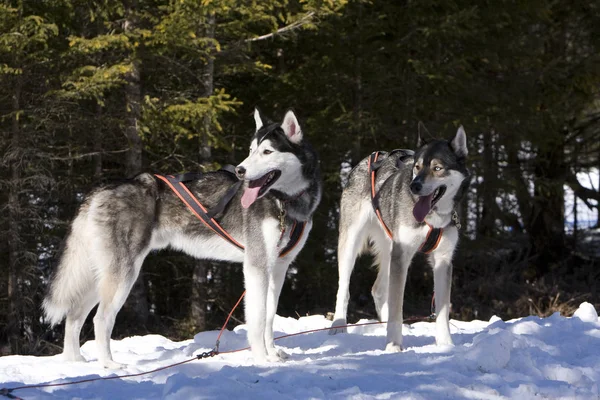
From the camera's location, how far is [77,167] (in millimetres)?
12227

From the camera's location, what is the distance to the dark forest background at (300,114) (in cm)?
1043

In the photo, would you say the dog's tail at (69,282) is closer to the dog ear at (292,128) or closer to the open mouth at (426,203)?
the dog ear at (292,128)

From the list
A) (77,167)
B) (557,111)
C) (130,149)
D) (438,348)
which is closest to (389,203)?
(438,348)

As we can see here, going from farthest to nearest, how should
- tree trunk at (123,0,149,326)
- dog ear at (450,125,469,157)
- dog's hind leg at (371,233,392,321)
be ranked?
tree trunk at (123,0,149,326), dog's hind leg at (371,233,392,321), dog ear at (450,125,469,157)

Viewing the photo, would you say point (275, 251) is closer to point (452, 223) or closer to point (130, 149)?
point (452, 223)

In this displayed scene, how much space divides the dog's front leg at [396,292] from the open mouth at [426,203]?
14.0 inches

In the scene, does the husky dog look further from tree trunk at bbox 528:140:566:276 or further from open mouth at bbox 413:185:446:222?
tree trunk at bbox 528:140:566:276

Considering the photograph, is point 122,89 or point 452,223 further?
point 122,89

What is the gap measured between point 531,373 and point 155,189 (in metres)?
3.29

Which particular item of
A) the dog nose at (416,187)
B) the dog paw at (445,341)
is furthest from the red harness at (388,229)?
the dog paw at (445,341)

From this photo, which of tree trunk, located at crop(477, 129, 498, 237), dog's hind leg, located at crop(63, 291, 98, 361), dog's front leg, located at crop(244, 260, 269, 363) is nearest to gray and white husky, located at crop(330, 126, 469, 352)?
dog's front leg, located at crop(244, 260, 269, 363)

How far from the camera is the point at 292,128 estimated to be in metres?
5.64

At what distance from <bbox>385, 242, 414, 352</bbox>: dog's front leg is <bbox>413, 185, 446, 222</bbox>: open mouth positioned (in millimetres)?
355

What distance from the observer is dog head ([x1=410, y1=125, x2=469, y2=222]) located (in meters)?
5.71
